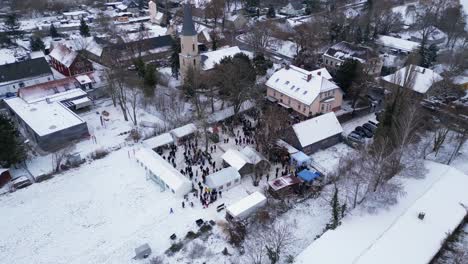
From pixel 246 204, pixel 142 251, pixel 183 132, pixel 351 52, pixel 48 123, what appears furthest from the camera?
pixel 351 52

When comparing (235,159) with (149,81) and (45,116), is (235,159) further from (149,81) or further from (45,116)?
(45,116)

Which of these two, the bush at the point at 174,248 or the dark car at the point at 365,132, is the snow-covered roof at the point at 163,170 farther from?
the dark car at the point at 365,132

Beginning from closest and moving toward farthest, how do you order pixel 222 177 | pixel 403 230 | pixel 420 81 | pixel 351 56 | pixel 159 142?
1. pixel 403 230
2. pixel 222 177
3. pixel 159 142
4. pixel 420 81
5. pixel 351 56

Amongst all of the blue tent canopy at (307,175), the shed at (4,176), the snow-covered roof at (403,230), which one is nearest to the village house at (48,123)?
the shed at (4,176)

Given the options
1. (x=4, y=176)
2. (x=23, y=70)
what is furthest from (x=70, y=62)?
(x=4, y=176)

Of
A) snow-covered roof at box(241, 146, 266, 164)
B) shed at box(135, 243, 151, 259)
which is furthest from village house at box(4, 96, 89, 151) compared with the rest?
snow-covered roof at box(241, 146, 266, 164)

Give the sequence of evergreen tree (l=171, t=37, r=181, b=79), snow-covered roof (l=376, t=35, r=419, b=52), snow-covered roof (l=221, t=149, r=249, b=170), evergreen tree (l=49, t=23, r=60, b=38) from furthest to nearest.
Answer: evergreen tree (l=49, t=23, r=60, b=38) → snow-covered roof (l=376, t=35, r=419, b=52) → evergreen tree (l=171, t=37, r=181, b=79) → snow-covered roof (l=221, t=149, r=249, b=170)

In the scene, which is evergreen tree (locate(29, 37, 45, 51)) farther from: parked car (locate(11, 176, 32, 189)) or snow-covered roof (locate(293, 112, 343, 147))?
snow-covered roof (locate(293, 112, 343, 147))

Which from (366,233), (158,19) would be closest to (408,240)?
(366,233)

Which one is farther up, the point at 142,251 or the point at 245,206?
the point at 245,206
